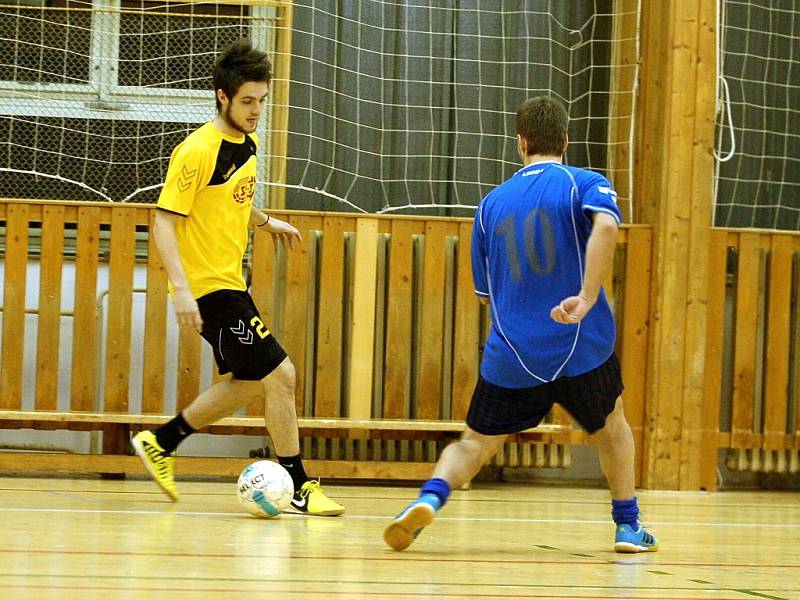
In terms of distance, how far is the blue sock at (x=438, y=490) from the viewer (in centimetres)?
367

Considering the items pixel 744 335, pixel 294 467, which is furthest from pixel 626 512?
pixel 744 335

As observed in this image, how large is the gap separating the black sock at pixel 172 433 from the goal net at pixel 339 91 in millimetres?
2048

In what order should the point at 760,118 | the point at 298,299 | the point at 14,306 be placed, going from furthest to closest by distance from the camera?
the point at 760,118 → the point at 298,299 → the point at 14,306

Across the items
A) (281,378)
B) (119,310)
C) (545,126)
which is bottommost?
(281,378)

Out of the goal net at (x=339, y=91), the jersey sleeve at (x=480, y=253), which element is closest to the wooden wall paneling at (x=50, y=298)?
the goal net at (x=339, y=91)

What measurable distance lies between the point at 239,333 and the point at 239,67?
1.03m

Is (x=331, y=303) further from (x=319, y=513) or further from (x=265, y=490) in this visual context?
(x=265, y=490)

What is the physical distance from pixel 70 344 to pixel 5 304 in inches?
19.2

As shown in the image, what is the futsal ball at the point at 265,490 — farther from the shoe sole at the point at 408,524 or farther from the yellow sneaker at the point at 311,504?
the shoe sole at the point at 408,524

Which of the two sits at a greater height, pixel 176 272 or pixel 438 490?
pixel 176 272

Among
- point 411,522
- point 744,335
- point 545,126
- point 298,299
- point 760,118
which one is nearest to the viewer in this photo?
point 411,522

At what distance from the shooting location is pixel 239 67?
15.3 ft

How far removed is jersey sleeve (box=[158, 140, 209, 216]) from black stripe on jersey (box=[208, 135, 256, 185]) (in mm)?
82

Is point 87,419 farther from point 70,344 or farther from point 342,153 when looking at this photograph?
point 342,153
